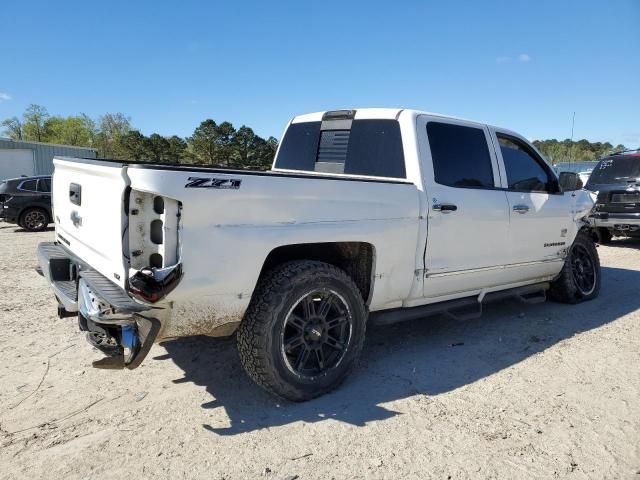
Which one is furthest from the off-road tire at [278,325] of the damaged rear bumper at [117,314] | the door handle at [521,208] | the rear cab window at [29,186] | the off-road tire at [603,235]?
the rear cab window at [29,186]

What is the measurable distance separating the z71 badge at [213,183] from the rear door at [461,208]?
1687mm

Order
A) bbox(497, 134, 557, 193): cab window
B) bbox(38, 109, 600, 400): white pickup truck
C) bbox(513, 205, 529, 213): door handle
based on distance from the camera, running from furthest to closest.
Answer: bbox(497, 134, 557, 193): cab window → bbox(513, 205, 529, 213): door handle → bbox(38, 109, 600, 400): white pickup truck

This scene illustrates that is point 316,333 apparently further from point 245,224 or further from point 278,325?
point 245,224

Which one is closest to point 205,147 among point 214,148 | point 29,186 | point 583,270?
point 214,148

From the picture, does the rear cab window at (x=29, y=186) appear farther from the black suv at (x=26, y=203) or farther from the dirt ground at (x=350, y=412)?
the dirt ground at (x=350, y=412)

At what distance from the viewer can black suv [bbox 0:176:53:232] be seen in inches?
515

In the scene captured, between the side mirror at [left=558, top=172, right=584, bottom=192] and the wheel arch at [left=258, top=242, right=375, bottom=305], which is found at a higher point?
the side mirror at [left=558, top=172, right=584, bottom=192]

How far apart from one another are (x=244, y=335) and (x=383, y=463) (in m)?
1.14

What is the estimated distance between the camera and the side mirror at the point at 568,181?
16.6 ft

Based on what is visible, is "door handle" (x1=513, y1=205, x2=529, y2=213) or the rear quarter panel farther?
"door handle" (x1=513, y1=205, x2=529, y2=213)

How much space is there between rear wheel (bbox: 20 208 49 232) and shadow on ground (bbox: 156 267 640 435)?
1142 centimetres

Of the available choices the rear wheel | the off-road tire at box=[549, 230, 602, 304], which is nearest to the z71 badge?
the off-road tire at box=[549, 230, 602, 304]

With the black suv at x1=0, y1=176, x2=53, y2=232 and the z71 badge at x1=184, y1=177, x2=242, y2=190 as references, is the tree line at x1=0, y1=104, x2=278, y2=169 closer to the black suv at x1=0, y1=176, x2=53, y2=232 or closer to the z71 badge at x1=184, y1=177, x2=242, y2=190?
the black suv at x1=0, y1=176, x2=53, y2=232

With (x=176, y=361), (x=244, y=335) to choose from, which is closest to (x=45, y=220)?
(x=176, y=361)
